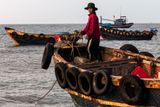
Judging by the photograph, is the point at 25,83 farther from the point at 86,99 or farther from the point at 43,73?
the point at 86,99

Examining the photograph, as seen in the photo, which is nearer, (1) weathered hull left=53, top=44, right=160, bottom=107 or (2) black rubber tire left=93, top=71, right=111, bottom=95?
(1) weathered hull left=53, top=44, right=160, bottom=107

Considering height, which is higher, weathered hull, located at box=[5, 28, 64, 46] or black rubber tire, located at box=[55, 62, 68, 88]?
black rubber tire, located at box=[55, 62, 68, 88]

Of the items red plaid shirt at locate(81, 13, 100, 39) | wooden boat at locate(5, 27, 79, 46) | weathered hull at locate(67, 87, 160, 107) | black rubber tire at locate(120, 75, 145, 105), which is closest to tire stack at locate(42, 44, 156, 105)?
black rubber tire at locate(120, 75, 145, 105)

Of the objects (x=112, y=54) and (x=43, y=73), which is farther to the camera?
(x=43, y=73)

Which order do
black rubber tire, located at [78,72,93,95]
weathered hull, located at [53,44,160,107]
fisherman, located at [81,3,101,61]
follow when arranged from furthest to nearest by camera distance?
fisherman, located at [81,3,101,61] < black rubber tire, located at [78,72,93,95] < weathered hull, located at [53,44,160,107]

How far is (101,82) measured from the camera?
34.0ft

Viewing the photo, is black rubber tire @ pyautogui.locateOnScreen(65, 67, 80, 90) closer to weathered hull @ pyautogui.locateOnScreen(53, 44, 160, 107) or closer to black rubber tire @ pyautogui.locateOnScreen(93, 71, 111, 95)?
weathered hull @ pyautogui.locateOnScreen(53, 44, 160, 107)

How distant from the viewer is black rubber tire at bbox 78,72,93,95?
1068cm

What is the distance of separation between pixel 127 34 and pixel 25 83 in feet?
133

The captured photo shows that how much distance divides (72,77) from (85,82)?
69 centimetres

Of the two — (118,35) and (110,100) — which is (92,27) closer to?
(110,100)

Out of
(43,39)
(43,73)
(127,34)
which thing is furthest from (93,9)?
(127,34)

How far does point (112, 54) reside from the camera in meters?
14.6

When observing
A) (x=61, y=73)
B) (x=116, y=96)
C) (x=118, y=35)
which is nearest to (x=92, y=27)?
(x=61, y=73)
